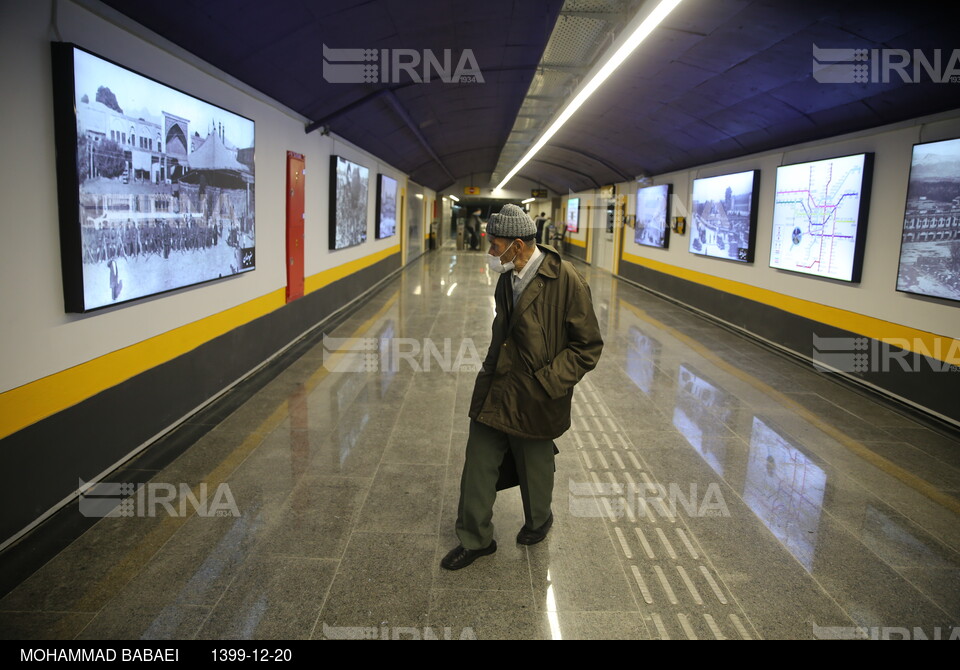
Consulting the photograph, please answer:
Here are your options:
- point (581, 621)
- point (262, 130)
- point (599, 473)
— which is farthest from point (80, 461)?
point (262, 130)

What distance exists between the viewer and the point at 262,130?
631cm

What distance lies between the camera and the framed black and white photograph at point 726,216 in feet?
31.1

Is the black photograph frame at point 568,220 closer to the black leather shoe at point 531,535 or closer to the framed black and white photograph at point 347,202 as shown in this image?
the framed black and white photograph at point 347,202

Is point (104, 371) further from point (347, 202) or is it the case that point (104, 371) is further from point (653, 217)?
point (653, 217)

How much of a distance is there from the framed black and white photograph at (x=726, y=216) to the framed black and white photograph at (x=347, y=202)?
625 centimetres

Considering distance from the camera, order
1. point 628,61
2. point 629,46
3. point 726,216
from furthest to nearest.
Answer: point 726,216 < point 628,61 < point 629,46

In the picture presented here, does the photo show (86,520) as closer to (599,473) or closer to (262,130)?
(599,473)

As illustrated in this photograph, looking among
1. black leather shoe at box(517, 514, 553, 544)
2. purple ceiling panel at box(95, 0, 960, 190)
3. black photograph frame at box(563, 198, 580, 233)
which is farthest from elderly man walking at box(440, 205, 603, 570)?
black photograph frame at box(563, 198, 580, 233)

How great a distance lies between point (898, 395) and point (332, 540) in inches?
219

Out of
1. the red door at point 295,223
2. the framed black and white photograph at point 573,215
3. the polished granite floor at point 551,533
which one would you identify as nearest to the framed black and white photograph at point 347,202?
the red door at point 295,223

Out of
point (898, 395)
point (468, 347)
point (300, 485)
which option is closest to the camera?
point (300, 485)

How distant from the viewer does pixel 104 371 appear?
369 cm

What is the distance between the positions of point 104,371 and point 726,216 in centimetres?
955
